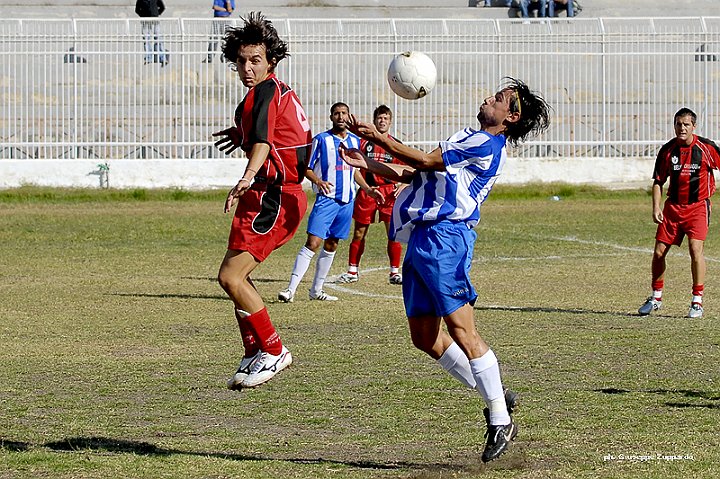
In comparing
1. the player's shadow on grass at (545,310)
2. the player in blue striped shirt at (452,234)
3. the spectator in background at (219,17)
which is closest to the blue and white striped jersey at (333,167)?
the player's shadow on grass at (545,310)

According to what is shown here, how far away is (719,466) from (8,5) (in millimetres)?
32211

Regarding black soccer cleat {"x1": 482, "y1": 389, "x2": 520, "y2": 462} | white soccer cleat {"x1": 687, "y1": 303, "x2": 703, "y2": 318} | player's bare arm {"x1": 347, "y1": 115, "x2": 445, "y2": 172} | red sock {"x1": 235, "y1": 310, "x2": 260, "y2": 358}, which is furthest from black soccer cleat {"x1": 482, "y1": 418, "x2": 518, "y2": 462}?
white soccer cleat {"x1": 687, "y1": 303, "x2": 703, "y2": 318}

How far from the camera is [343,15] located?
35156 millimetres

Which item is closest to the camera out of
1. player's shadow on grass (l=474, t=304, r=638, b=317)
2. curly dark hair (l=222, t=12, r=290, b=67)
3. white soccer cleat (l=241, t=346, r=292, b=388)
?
white soccer cleat (l=241, t=346, r=292, b=388)

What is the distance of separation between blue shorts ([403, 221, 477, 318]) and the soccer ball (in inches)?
55.8

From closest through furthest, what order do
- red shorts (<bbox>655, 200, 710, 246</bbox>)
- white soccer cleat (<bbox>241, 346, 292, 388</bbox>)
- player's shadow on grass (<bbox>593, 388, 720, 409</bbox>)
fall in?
white soccer cleat (<bbox>241, 346, 292, 388</bbox>) → player's shadow on grass (<bbox>593, 388, 720, 409</bbox>) → red shorts (<bbox>655, 200, 710, 246</bbox>)

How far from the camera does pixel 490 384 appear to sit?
656cm

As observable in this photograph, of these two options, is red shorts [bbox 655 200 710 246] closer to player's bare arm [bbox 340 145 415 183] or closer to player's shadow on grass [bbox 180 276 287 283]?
player's shadow on grass [bbox 180 276 287 283]

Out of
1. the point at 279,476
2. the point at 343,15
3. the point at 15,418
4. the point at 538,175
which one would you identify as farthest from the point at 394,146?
the point at 343,15

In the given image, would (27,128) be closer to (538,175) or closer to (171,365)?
(538,175)

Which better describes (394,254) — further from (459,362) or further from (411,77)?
(459,362)

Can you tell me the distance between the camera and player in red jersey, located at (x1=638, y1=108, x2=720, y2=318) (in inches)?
486

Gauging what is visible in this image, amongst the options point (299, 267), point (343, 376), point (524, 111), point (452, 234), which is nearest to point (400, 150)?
point (452, 234)

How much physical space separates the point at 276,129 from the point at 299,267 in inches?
227
